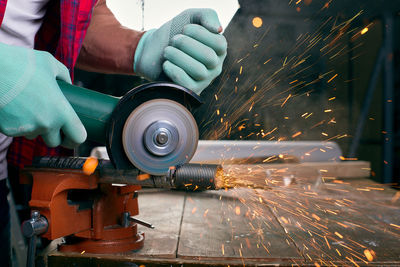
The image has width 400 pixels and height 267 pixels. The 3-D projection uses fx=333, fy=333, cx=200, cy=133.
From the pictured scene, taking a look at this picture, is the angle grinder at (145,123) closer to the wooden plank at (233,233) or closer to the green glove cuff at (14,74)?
the green glove cuff at (14,74)

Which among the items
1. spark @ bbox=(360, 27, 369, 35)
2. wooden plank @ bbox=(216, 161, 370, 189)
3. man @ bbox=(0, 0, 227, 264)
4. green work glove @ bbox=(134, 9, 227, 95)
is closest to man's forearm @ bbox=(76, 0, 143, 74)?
man @ bbox=(0, 0, 227, 264)

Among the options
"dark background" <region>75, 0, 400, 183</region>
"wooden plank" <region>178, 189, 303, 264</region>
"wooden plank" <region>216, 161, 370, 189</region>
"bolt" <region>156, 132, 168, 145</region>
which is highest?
"dark background" <region>75, 0, 400, 183</region>

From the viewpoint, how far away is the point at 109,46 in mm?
1366

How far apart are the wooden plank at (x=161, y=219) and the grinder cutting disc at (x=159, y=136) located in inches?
12.7

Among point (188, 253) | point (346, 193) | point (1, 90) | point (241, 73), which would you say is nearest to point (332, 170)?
point (346, 193)

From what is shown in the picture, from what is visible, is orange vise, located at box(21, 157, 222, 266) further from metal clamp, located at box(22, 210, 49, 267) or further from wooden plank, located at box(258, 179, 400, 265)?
wooden plank, located at box(258, 179, 400, 265)

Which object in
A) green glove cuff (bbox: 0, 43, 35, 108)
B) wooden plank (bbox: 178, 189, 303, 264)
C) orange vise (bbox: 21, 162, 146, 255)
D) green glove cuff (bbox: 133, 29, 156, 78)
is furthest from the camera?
green glove cuff (bbox: 133, 29, 156, 78)

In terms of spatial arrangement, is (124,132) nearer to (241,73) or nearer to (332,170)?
(332,170)

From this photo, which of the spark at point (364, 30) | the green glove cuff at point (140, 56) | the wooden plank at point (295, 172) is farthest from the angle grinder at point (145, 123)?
the spark at point (364, 30)

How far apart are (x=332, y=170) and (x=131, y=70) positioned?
6.09ft

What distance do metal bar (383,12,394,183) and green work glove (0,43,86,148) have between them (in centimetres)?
336

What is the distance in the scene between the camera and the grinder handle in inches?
37.8

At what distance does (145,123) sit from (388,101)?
3.26 meters

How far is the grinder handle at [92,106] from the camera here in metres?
0.96
